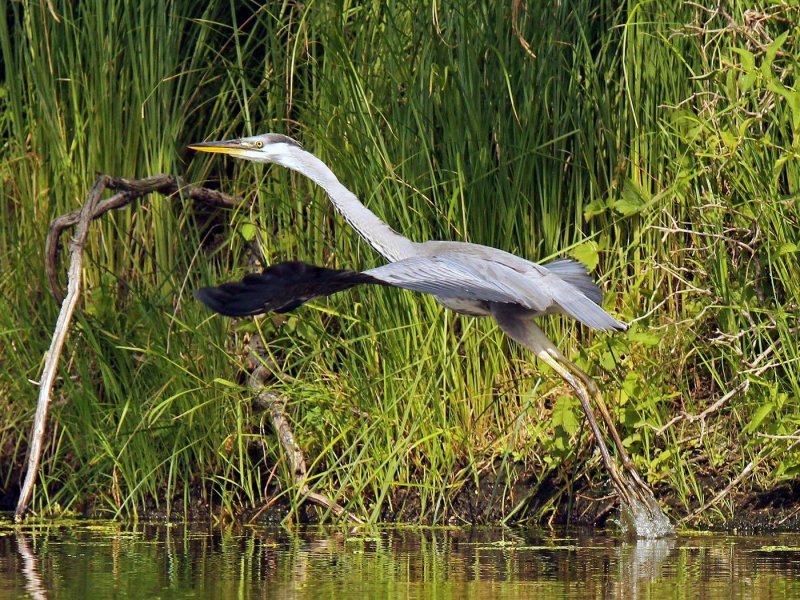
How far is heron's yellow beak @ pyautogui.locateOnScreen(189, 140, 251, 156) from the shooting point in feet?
19.8

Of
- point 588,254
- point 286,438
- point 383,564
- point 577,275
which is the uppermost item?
point 588,254

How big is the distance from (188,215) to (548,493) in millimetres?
2182

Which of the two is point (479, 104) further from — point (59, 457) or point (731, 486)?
point (59, 457)

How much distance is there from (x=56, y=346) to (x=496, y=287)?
1.93 meters

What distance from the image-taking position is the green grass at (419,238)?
18.3 ft

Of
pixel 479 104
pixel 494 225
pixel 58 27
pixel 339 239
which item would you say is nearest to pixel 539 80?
pixel 479 104

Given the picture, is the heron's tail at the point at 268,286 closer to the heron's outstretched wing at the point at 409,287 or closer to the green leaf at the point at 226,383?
the heron's outstretched wing at the point at 409,287

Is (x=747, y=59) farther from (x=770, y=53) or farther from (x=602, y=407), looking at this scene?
(x=602, y=407)

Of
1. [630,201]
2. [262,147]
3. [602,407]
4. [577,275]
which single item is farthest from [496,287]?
[262,147]

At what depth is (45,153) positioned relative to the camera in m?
6.62

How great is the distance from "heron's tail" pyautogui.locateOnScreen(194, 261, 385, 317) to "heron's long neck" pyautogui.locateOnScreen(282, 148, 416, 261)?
1184mm

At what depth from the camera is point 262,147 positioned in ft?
19.6

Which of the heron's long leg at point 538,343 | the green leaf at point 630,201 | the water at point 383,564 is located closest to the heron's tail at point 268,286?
the water at point 383,564

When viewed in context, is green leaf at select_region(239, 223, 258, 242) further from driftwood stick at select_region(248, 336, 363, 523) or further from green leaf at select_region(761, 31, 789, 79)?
green leaf at select_region(761, 31, 789, 79)
